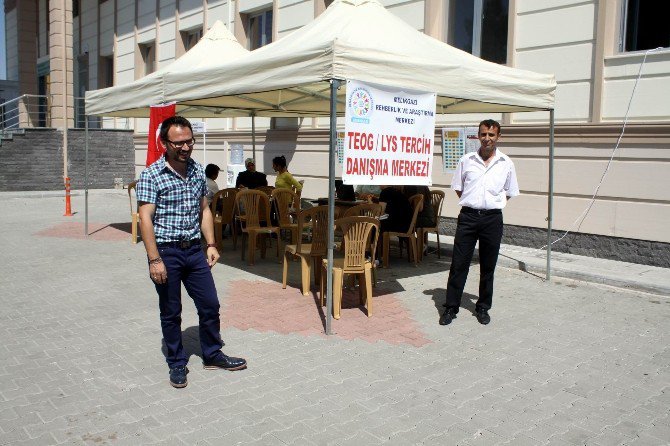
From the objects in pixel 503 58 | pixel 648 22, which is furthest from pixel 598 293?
pixel 503 58

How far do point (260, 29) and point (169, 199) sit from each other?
1288cm

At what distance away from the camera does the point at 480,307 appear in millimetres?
6023

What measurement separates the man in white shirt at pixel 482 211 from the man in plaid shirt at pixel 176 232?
2.47m

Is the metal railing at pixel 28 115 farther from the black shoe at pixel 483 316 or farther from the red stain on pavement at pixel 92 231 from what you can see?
the black shoe at pixel 483 316

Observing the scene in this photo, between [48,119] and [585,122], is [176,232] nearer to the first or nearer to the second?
[585,122]

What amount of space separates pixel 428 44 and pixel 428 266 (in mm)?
3138

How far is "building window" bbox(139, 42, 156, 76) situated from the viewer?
2072 cm

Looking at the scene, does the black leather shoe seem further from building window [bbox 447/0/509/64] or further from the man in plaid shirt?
building window [bbox 447/0/509/64]

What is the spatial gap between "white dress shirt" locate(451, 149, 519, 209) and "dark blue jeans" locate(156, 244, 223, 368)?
2.65m

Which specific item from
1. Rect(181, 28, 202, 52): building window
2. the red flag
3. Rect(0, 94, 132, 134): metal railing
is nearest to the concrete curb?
the red flag

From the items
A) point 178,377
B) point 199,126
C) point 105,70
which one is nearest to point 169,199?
point 178,377

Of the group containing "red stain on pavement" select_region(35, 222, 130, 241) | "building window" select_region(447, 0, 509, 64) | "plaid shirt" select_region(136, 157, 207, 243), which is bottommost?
"red stain on pavement" select_region(35, 222, 130, 241)

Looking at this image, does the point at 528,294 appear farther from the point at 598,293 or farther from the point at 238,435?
the point at 238,435

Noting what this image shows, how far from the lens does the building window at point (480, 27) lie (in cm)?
1059
